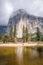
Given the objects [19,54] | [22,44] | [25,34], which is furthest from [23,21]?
Result: [19,54]

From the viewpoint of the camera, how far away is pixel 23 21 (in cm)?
203

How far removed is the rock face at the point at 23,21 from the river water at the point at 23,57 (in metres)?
0.25

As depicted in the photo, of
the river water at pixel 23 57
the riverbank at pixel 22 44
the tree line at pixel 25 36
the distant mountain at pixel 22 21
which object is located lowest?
the river water at pixel 23 57

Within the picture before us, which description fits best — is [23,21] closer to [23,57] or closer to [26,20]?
[26,20]

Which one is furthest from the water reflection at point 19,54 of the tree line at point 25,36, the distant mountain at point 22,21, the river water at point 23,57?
the distant mountain at point 22,21

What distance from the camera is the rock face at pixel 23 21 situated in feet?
6.62

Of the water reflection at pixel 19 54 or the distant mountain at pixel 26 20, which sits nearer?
the water reflection at pixel 19 54

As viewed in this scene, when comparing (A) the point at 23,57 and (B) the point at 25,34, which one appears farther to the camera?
(B) the point at 25,34

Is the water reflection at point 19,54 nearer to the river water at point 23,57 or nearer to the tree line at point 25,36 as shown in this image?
the river water at point 23,57

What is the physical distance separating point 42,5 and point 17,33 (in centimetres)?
60

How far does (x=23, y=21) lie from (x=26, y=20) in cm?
5

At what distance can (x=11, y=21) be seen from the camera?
2000 millimetres

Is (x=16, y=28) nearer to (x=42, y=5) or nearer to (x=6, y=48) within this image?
(x=6, y=48)

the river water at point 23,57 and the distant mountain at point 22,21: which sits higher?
the distant mountain at point 22,21
